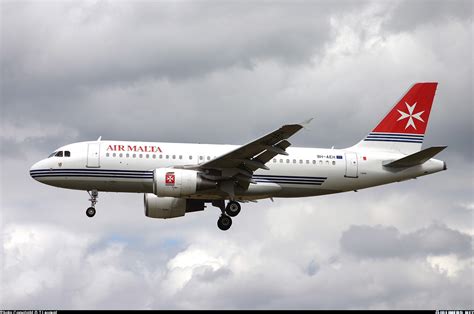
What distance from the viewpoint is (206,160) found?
183 ft

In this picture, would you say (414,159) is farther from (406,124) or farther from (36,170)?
(36,170)

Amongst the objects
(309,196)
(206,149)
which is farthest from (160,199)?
(309,196)

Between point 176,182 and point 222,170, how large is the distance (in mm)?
2755

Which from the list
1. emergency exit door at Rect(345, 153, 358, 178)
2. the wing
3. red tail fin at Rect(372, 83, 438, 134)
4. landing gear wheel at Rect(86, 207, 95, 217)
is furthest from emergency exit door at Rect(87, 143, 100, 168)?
red tail fin at Rect(372, 83, 438, 134)

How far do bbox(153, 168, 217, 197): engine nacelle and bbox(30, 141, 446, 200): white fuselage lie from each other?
105 centimetres

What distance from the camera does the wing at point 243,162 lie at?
171 feet

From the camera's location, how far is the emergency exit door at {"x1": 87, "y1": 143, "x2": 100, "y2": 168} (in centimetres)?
5472

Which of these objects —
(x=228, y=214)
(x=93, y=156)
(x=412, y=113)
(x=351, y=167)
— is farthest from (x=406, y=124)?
(x=93, y=156)

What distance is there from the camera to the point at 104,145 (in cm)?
5541

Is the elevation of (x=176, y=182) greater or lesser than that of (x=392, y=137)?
lesser

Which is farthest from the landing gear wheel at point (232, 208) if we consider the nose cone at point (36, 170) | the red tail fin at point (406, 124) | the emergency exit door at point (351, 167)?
the nose cone at point (36, 170)

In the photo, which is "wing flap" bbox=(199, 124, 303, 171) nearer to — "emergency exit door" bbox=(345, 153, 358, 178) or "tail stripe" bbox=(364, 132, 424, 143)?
"emergency exit door" bbox=(345, 153, 358, 178)

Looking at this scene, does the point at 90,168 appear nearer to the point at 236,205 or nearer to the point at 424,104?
the point at 236,205

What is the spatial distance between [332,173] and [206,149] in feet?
23.4
